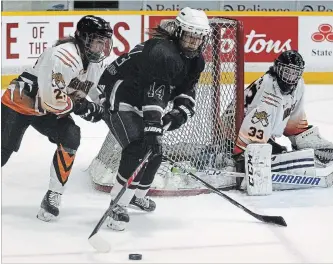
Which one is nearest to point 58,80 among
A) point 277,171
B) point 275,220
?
point 275,220

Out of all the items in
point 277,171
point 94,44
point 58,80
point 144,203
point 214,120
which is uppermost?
point 94,44

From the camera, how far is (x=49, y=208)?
2861mm

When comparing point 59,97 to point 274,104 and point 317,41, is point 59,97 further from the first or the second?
point 317,41

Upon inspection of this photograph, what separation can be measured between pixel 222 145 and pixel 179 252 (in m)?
1.11

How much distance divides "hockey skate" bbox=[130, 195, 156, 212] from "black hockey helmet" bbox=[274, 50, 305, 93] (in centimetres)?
84

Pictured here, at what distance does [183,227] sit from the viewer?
9.27 ft

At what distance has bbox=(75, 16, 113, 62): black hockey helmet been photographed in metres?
2.76

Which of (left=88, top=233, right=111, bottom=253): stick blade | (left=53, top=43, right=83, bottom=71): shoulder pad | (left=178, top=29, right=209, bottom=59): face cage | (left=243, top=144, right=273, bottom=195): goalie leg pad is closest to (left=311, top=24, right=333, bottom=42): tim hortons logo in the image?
(left=243, top=144, right=273, bottom=195): goalie leg pad

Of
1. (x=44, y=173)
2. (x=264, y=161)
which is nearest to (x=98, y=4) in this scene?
(x=44, y=173)

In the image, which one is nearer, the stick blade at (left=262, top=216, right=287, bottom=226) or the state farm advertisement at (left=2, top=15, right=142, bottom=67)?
the stick blade at (left=262, top=216, right=287, bottom=226)

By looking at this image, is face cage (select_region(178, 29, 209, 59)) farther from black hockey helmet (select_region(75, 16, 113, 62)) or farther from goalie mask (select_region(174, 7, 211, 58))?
black hockey helmet (select_region(75, 16, 113, 62))

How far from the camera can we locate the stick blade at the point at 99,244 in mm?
2467

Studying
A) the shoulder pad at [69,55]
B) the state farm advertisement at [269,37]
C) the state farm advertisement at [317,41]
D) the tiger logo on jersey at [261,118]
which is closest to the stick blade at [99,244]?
the shoulder pad at [69,55]

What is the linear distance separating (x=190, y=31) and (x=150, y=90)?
244 millimetres
